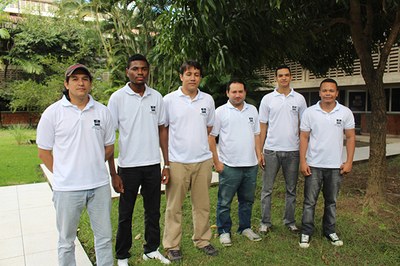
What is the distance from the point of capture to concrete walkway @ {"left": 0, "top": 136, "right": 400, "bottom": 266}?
3670 millimetres

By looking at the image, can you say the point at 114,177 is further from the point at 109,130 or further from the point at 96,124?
the point at 96,124

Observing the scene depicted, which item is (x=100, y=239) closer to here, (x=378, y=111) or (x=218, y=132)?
(x=218, y=132)

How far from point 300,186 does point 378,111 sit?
1975 millimetres

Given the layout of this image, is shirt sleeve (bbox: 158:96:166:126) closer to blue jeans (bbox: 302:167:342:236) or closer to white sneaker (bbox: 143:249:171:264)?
white sneaker (bbox: 143:249:171:264)

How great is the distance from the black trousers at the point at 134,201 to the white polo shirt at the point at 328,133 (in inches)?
65.0

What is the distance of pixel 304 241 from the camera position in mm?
3811

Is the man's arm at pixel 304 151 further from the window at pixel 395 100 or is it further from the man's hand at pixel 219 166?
the window at pixel 395 100

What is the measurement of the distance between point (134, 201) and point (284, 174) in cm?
179

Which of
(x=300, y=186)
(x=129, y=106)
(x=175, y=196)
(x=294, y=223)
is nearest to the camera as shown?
(x=129, y=106)

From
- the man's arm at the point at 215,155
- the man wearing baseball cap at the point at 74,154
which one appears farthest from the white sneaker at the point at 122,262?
the man's arm at the point at 215,155

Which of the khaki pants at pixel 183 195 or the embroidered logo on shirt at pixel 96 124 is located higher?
the embroidered logo on shirt at pixel 96 124

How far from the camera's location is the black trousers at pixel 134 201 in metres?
3.23

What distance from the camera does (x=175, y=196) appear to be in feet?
11.5

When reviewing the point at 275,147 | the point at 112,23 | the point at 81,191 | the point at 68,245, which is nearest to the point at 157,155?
the point at 81,191
